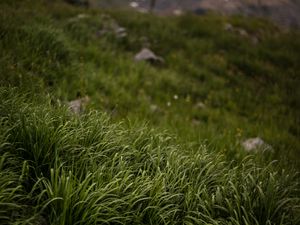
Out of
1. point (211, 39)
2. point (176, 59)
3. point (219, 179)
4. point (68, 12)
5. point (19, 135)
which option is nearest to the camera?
point (19, 135)

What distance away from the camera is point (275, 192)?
3.50m

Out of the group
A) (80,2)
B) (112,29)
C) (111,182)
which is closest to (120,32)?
(112,29)

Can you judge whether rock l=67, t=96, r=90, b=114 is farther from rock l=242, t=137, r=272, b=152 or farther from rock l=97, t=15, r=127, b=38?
rock l=97, t=15, r=127, b=38

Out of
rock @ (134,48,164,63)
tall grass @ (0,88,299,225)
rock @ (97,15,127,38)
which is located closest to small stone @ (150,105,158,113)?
tall grass @ (0,88,299,225)

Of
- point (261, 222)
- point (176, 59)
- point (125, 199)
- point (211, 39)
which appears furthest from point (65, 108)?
point (211, 39)

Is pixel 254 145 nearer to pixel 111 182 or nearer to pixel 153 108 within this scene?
pixel 153 108

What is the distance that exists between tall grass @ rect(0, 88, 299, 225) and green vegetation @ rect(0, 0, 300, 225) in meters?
0.02

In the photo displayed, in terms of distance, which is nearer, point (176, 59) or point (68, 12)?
point (176, 59)

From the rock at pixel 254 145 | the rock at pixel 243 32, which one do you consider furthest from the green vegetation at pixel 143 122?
the rock at pixel 254 145

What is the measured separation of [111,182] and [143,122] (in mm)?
1816

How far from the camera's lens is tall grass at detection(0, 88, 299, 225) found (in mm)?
2869

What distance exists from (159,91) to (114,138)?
4.94m

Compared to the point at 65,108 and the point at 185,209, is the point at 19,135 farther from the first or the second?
the point at 185,209

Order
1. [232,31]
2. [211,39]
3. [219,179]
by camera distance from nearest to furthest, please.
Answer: [219,179] < [211,39] < [232,31]
